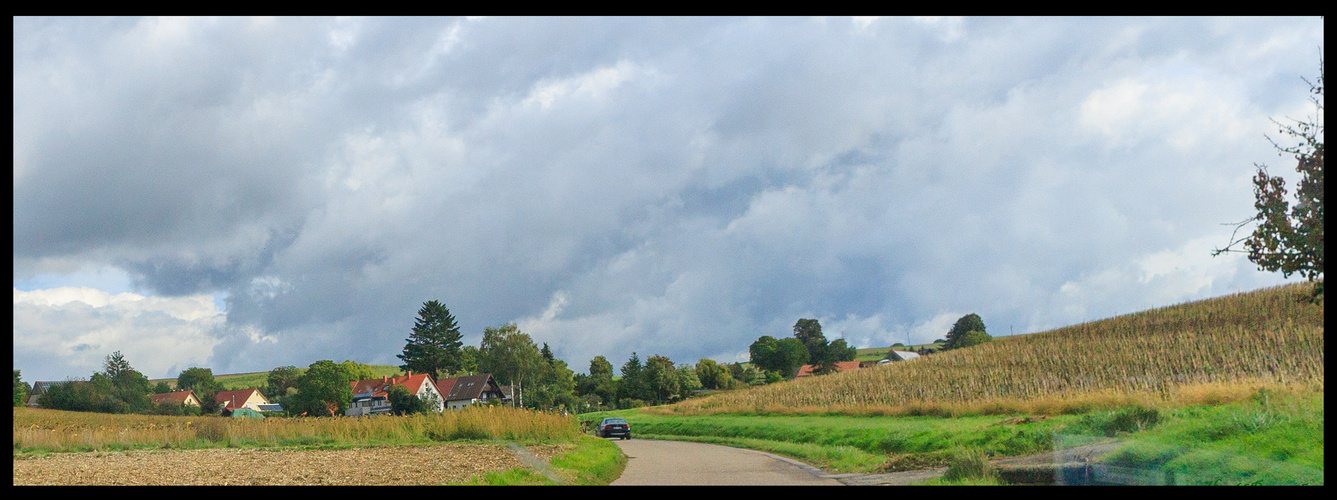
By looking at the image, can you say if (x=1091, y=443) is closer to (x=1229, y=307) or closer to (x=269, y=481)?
(x=269, y=481)

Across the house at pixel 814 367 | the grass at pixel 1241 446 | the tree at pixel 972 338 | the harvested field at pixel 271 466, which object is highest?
the tree at pixel 972 338

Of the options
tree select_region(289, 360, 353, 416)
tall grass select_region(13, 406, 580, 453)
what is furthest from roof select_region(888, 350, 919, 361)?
tall grass select_region(13, 406, 580, 453)

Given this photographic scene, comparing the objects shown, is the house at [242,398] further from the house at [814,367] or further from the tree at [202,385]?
the house at [814,367]

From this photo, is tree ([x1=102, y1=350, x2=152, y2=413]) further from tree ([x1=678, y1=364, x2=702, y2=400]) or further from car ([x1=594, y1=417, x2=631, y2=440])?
tree ([x1=678, y1=364, x2=702, y2=400])

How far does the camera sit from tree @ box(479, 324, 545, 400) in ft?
280

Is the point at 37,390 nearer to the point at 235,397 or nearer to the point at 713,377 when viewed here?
the point at 235,397

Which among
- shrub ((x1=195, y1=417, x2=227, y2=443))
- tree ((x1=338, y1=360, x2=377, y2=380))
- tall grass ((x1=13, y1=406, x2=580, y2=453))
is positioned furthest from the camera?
tree ((x1=338, y1=360, x2=377, y2=380))

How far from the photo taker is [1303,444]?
15852 mm

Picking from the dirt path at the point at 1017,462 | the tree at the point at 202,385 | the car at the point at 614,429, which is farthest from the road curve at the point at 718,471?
the tree at the point at 202,385

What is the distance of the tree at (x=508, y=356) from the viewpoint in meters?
85.4

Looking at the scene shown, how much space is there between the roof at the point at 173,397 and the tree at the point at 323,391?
566cm

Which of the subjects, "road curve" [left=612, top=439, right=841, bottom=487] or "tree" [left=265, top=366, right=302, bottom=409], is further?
"tree" [left=265, top=366, right=302, bottom=409]
